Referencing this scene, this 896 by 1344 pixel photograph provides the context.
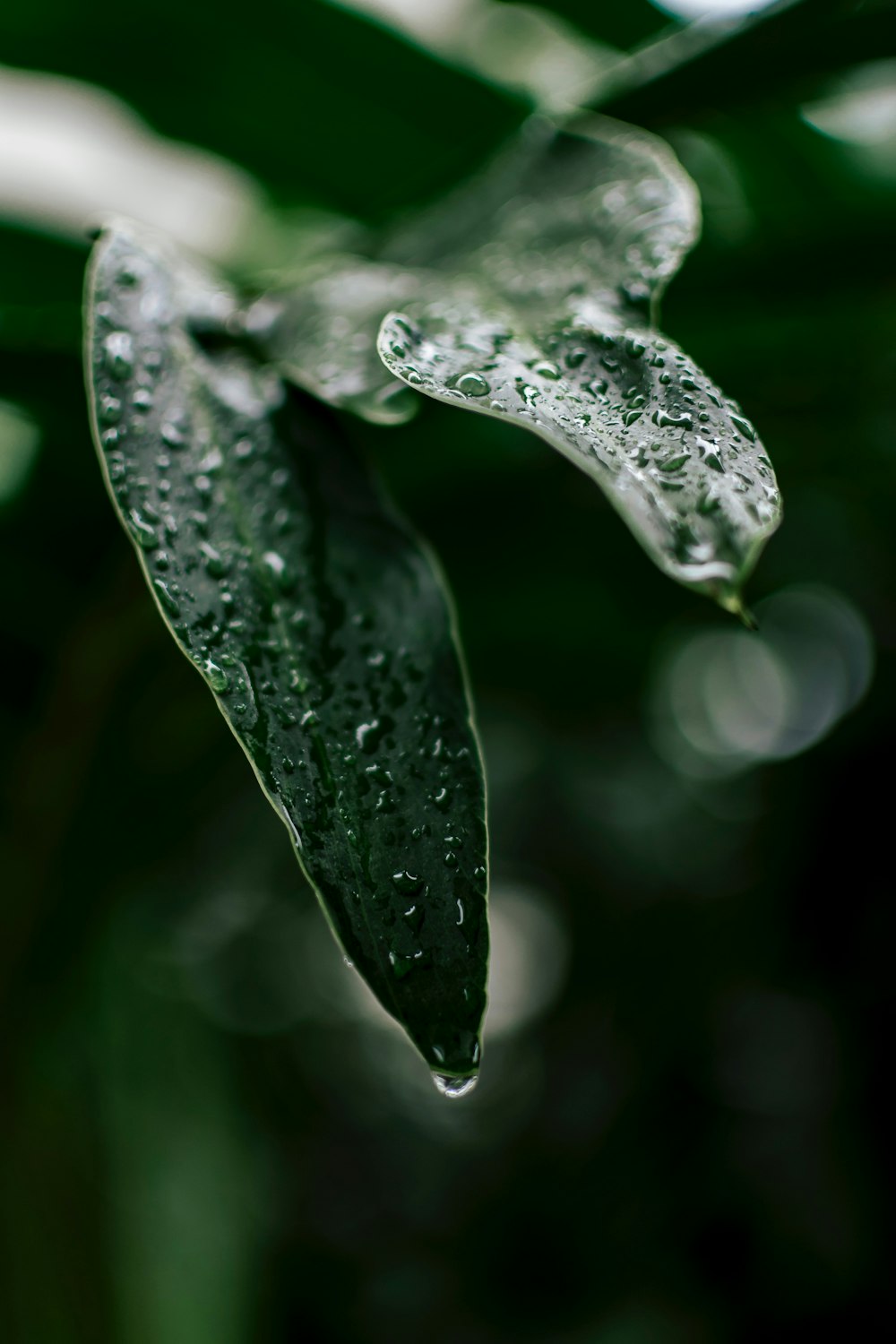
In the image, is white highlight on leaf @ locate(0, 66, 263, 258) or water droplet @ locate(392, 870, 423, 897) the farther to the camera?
white highlight on leaf @ locate(0, 66, 263, 258)

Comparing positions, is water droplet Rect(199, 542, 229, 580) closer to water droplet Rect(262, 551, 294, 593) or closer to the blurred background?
water droplet Rect(262, 551, 294, 593)

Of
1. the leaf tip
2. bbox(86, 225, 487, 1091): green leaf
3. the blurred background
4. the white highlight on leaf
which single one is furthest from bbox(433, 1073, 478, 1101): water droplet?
the white highlight on leaf

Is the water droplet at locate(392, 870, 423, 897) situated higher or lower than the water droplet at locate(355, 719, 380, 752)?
lower

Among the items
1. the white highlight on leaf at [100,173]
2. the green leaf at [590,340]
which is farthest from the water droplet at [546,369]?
the white highlight on leaf at [100,173]

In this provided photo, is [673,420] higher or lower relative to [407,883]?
higher

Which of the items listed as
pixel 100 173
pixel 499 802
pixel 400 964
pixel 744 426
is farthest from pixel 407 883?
pixel 499 802

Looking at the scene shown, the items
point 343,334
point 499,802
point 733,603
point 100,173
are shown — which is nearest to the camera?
point 733,603

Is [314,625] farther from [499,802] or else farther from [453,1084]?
[499,802]
